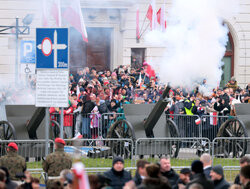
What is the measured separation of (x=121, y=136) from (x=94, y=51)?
14714mm

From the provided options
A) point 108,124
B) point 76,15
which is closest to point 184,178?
point 108,124

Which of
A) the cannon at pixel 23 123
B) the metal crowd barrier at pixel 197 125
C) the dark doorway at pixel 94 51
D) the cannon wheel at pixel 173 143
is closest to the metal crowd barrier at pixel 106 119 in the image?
the metal crowd barrier at pixel 197 125

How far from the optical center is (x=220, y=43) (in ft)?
55.5

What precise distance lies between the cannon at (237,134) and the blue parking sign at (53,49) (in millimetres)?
4723

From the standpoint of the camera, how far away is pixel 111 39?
28.8m

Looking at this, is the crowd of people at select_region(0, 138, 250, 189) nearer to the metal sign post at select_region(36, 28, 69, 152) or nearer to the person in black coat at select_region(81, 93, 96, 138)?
the metal sign post at select_region(36, 28, 69, 152)

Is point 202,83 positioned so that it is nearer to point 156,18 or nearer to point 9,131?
point 156,18

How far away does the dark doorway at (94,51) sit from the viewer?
2839 cm

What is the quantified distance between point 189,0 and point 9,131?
557cm

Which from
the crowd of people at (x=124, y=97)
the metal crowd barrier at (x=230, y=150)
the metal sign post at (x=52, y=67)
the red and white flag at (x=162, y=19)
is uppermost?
the red and white flag at (x=162, y=19)

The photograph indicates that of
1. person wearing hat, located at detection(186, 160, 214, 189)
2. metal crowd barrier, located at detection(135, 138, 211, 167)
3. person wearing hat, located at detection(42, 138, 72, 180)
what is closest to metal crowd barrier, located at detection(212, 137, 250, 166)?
metal crowd barrier, located at detection(135, 138, 211, 167)

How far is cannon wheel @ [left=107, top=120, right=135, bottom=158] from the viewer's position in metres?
13.3

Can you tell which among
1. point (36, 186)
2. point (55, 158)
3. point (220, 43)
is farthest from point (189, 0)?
point (36, 186)

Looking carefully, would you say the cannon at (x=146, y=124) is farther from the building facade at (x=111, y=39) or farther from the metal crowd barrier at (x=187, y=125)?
the building facade at (x=111, y=39)
